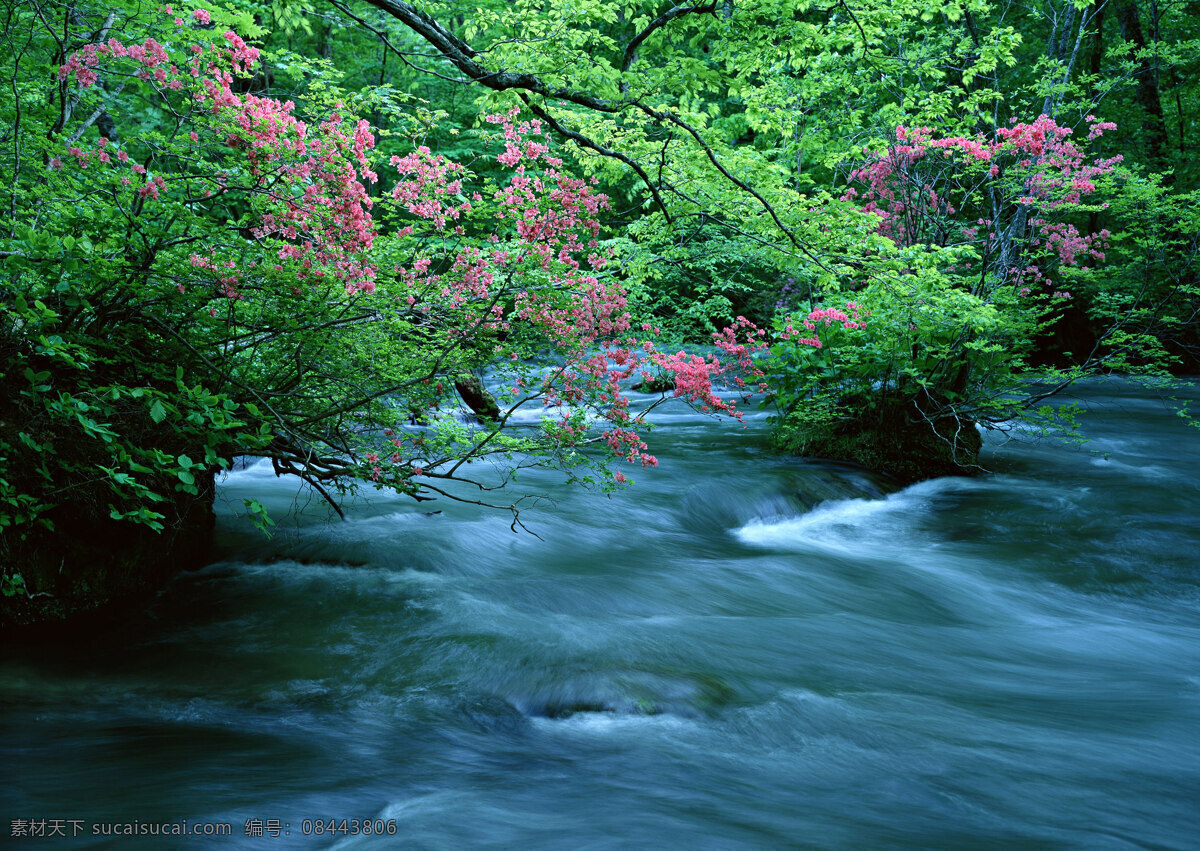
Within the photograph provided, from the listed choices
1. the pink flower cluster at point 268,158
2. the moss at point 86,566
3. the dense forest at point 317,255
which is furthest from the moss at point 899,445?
the moss at point 86,566

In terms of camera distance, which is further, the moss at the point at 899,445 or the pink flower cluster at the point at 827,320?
the moss at the point at 899,445

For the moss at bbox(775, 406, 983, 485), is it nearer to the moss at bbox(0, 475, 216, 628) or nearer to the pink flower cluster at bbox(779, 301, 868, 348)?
the pink flower cluster at bbox(779, 301, 868, 348)

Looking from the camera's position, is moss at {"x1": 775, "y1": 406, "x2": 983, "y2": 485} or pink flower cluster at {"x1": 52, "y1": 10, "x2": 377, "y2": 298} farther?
moss at {"x1": 775, "y1": 406, "x2": 983, "y2": 485}

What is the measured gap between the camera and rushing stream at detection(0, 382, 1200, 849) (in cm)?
291

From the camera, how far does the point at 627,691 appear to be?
12.4 feet

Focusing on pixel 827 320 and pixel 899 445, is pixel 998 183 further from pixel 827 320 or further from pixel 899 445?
pixel 899 445

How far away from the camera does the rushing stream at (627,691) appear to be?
9.56 feet

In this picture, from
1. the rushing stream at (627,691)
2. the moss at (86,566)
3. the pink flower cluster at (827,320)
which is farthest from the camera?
the pink flower cluster at (827,320)

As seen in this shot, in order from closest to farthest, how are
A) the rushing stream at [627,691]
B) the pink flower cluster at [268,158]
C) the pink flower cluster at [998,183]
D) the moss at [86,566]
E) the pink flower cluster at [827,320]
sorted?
the rushing stream at [627,691]
the pink flower cluster at [268,158]
the moss at [86,566]
the pink flower cluster at [827,320]
the pink flower cluster at [998,183]

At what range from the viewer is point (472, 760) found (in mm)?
3336

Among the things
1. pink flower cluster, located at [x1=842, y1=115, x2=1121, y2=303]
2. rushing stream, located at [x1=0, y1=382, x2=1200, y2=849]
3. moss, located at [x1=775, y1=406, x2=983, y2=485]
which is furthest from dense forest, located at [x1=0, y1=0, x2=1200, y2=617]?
moss, located at [x1=775, y1=406, x2=983, y2=485]

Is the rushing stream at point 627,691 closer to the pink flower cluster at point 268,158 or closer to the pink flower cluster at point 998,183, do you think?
the pink flower cluster at point 268,158

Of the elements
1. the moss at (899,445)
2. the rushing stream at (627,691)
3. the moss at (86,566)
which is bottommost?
the rushing stream at (627,691)

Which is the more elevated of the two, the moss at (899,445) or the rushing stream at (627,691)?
the moss at (899,445)
